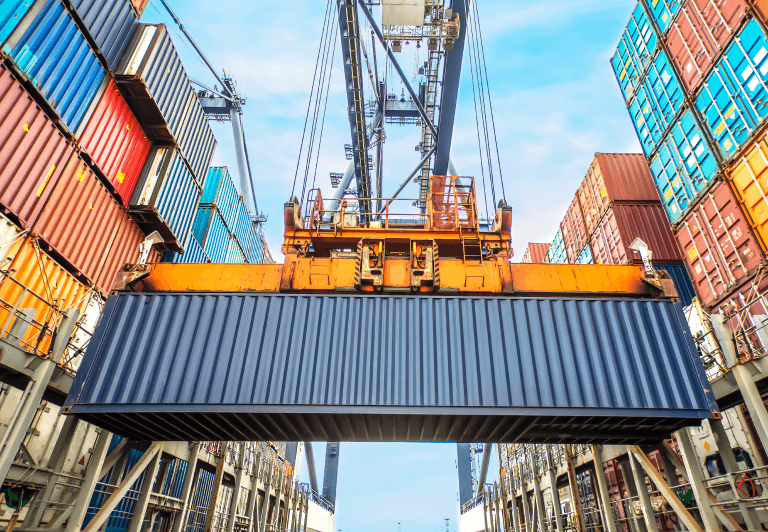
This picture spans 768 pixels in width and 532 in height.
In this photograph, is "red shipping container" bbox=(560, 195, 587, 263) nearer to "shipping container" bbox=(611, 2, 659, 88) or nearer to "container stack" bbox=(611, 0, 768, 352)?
"container stack" bbox=(611, 0, 768, 352)

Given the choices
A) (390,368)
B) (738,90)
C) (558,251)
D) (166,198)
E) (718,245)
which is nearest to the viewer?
(390,368)

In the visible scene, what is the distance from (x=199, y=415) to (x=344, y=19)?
13.8 metres

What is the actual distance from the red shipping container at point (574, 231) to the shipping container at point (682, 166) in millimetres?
5934

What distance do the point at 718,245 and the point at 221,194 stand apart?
19.5m

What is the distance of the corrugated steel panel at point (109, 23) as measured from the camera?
34.9 feet

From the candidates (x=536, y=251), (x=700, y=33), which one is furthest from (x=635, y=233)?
(x=536, y=251)

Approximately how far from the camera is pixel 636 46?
16531 millimetres

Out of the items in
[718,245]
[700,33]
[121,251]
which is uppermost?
[700,33]

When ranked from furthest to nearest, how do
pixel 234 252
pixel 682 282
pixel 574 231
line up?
pixel 234 252
pixel 574 231
pixel 682 282

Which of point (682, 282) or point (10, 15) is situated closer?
point (10, 15)

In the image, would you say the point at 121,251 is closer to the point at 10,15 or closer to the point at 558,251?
the point at 10,15

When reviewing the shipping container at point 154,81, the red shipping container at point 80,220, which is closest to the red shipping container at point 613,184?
the shipping container at point 154,81

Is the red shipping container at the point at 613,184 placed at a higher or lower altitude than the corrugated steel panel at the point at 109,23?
higher

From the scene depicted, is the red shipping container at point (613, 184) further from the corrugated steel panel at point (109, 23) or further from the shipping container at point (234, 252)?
the corrugated steel panel at point (109, 23)
